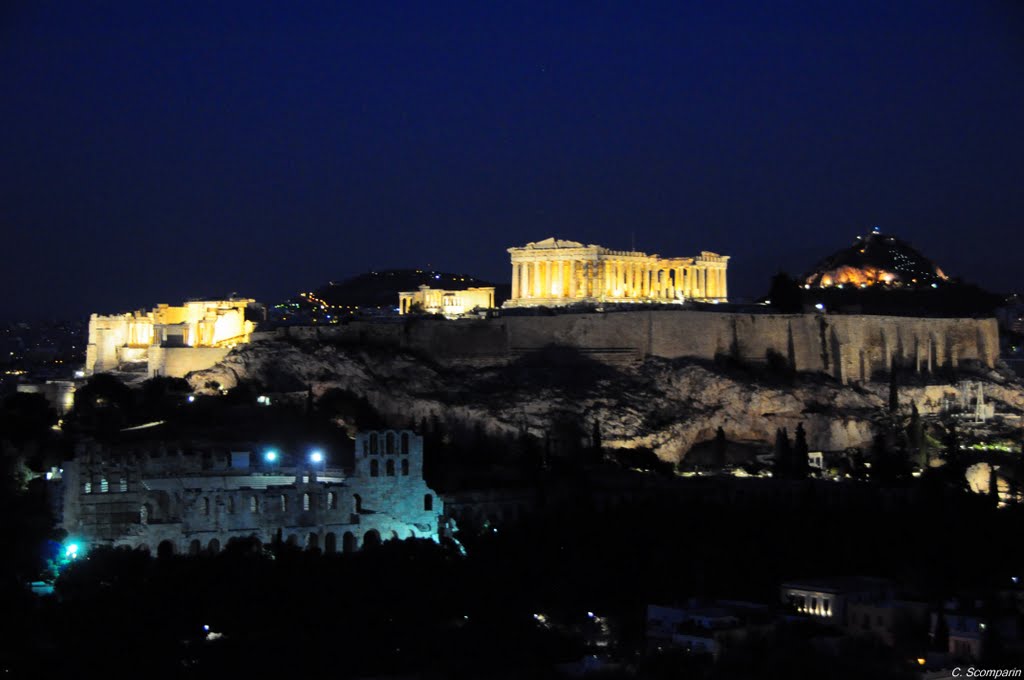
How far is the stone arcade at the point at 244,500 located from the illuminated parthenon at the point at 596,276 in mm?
29648

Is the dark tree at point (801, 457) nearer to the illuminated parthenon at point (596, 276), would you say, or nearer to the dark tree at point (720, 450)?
the dark tree at point (720, 450)

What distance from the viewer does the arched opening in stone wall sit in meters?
39.6

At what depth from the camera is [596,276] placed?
2820 inches

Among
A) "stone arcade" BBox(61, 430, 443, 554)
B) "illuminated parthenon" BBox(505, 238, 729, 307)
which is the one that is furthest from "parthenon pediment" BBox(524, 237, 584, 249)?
"stone arcade" BBox(61, 430, 443, 554)

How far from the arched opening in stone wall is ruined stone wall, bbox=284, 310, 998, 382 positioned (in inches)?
914

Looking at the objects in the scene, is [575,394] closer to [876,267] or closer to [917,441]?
[917,441]

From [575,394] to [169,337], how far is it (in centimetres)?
1393

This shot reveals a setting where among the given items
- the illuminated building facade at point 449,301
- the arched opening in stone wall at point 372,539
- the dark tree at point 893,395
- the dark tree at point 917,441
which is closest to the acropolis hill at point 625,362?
the dark tree at point 893,395

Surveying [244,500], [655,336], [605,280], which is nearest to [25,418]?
[244,500]

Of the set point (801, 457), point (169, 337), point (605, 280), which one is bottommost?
point (801, 457)

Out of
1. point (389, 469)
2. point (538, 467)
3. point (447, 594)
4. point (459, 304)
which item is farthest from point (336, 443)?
point (459, 304)

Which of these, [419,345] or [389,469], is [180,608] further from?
[419,345]

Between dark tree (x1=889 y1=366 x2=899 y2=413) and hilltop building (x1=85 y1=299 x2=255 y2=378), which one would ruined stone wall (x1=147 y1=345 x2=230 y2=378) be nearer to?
hilltop building (x1=85 y1=299 x2=255 y2=378)

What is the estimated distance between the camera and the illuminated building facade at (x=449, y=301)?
73.4 meters
